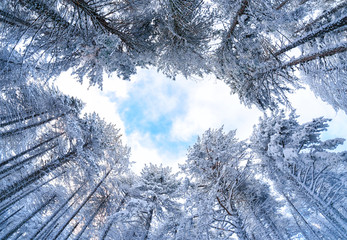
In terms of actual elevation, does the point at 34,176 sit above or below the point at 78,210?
below

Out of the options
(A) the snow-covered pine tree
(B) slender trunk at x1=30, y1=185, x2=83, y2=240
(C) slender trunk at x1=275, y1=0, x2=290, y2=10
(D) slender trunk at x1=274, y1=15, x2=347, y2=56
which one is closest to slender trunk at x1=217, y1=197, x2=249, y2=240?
(A) the snow-covered pine tree

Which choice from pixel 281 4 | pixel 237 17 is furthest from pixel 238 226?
pixel 281 4

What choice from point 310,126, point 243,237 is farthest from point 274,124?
point 243,237

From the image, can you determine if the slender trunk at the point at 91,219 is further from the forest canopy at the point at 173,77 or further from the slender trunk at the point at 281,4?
the slender trunk at the point at 281,4

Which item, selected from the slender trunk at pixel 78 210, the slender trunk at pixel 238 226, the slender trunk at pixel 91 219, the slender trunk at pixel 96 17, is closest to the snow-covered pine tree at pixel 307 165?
the slender trunk at pixel 238 226

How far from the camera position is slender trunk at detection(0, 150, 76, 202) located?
18.6 feet

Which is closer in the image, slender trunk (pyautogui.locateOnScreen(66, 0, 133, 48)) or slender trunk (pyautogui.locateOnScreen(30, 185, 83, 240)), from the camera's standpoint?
slender trunk (pyautogui.locateOnScreen(66, 0, 133, 48))

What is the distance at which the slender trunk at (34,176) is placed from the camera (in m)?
5.68

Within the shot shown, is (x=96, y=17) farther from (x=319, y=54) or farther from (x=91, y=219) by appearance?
(x=91, y=219)

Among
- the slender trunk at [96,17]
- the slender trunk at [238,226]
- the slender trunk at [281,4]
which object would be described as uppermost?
the slender trunk at [281,4]

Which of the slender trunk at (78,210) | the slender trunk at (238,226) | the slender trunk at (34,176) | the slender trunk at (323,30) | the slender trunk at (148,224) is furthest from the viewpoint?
the slender trunk at (148,224)

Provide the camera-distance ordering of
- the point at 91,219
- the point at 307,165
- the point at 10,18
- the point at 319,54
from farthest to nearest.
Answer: the point at 91,219
the point at 307,165
the point at 10,18
the point at 319,54

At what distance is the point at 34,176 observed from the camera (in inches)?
258

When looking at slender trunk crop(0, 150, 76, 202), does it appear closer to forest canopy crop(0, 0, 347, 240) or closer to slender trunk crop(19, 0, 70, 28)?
forest canopy crop(0, 0, 347, 240)
